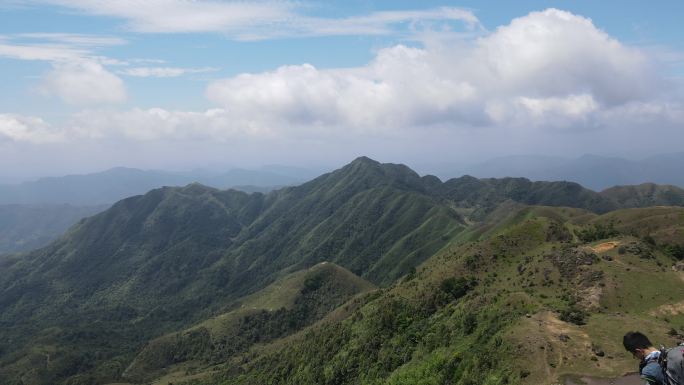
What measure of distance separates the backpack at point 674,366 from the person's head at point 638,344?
1.42 ft

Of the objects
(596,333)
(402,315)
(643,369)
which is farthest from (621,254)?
(643,369)

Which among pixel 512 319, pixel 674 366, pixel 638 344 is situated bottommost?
pixel 512 319

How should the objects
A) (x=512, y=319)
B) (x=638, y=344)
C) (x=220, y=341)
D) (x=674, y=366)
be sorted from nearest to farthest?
(x=674, y=366) < (x=638, y=344) < (x=512, y=319) < (x=220, y=341)

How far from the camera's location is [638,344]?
476 inches

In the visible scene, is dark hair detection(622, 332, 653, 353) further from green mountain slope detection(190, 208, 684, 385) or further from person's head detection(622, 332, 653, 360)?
green mountain slope detection(190, 208, 684, 385)

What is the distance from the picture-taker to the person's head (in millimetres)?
11898

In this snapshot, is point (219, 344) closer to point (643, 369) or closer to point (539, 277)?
point (539, 277)

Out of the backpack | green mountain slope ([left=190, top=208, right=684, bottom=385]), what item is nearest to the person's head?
the backpack

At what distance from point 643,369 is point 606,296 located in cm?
6959

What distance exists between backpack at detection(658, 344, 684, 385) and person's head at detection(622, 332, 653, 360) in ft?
1.42

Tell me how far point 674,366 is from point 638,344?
961 millimetres

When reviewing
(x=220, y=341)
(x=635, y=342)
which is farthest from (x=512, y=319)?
(x=220, y=341)

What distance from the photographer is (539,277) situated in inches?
3307

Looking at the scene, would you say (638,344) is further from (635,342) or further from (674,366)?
(674,366)
